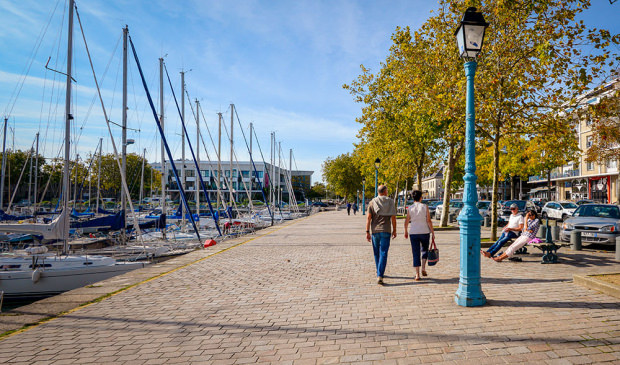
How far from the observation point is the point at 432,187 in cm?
11906

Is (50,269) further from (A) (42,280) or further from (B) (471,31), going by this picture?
(B) (471,31)

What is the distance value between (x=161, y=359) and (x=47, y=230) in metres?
11.6

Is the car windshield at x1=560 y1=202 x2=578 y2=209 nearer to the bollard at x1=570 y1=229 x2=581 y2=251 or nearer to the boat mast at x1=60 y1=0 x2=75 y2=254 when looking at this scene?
the bollard at x1=570 y1=229 x2=581 y2=251

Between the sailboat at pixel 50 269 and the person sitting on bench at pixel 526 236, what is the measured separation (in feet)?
36.5

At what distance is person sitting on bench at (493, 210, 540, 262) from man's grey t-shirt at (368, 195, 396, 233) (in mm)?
3629

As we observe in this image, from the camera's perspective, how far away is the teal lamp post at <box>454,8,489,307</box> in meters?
5.18

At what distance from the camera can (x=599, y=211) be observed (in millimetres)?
13281

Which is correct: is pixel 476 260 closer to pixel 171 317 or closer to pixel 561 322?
pixel 561 322

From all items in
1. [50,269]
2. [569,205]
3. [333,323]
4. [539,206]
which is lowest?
[50,269]

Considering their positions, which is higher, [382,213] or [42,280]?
[382,213]

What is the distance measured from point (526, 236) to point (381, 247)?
13.1ft

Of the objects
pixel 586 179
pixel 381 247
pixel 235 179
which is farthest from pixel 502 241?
pixel 235 179

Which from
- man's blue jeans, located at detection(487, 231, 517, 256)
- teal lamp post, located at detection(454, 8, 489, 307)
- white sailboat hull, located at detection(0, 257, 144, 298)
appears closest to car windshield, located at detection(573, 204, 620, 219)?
man's blue jeans, located at detection(487, 231, 517, 256)

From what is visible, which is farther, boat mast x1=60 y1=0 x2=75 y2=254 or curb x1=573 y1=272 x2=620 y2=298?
boat mast x1=60 y1=0 x2=75 y2=254
